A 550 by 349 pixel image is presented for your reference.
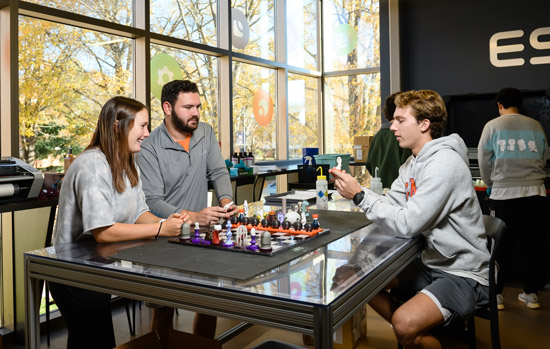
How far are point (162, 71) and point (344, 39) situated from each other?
322 centimetres

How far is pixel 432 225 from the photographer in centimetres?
194

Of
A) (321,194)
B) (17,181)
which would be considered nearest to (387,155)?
(321,194)

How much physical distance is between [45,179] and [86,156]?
133cm

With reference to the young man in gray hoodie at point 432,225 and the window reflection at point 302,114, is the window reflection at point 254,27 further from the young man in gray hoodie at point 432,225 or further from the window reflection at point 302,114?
the young man in gray hoodie at point 432,225

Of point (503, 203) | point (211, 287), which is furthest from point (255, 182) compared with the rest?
point (211, 287)

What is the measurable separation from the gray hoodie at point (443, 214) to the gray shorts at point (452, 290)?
32mm

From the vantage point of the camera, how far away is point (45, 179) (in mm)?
2914

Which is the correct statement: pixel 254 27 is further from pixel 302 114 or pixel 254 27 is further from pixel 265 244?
pixel 265 244

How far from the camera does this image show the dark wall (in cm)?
486

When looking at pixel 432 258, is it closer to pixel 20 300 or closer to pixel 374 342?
pixel 374 342

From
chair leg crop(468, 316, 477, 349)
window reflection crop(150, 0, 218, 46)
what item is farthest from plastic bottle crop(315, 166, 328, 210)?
window reflection crop(150, 0, 218, 46)

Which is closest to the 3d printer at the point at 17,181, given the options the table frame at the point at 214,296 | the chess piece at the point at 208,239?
the table frame at the point at 214,296

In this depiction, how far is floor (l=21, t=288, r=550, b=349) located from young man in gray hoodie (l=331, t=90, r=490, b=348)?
0.89 meters

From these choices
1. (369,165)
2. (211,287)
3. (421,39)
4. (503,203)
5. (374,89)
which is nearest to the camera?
(211,287)
